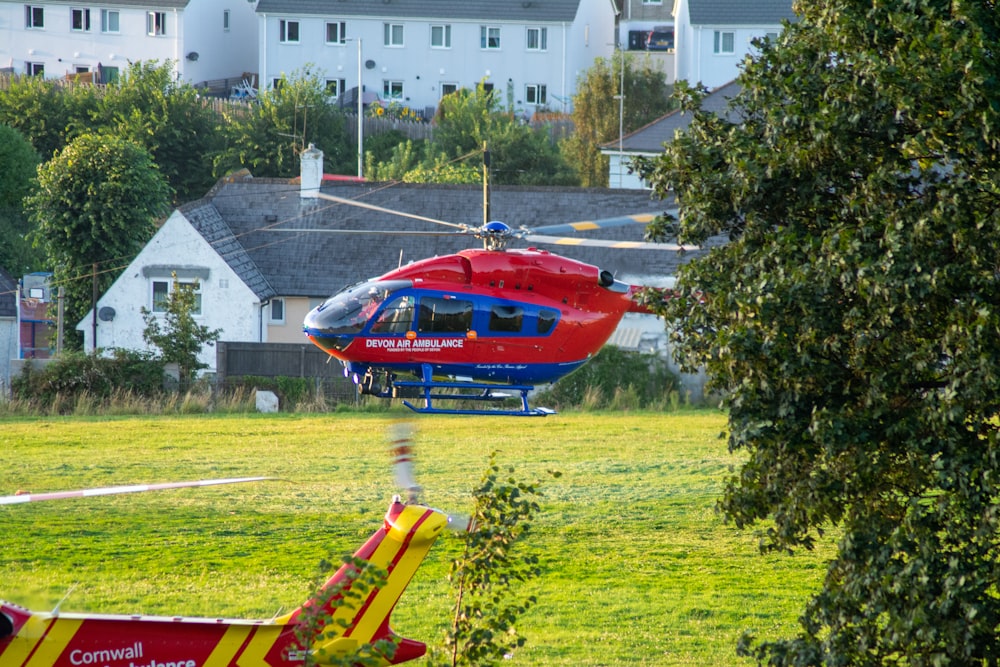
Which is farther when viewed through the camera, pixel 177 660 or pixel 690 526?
pixel 690 526

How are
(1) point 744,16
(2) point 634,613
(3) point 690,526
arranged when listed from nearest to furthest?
1. (2) point 634,613
2. (3) point 690,526
3. (1) point 744,16

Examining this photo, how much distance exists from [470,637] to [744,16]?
216 feet

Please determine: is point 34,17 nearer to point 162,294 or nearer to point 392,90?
point 392,90

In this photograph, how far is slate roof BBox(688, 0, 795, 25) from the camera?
71.4m

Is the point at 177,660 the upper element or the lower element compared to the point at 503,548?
lower

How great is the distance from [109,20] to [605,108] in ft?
92.8

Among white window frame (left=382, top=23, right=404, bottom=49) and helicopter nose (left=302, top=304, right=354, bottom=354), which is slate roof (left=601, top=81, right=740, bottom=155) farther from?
helicopter nose (left=302, top=304, right=354, bottom=354)

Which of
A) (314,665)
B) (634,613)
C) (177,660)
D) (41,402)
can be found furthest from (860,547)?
(41,402)

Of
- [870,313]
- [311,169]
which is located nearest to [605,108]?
[311,169]

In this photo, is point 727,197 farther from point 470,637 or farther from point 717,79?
point 717,79

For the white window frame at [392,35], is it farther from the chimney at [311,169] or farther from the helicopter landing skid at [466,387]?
the helicopter landing skid at [466,387]

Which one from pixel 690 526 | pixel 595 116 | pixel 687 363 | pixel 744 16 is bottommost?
pixel 690 526

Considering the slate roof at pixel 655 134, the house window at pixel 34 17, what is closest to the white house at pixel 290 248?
the slate roof at pixel 655 134

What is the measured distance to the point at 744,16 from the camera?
7181 cm
